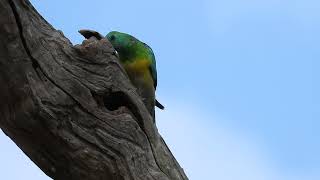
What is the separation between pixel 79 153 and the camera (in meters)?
3.93

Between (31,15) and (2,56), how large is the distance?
0.44 m

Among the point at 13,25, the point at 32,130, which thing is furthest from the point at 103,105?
the point at 13,25

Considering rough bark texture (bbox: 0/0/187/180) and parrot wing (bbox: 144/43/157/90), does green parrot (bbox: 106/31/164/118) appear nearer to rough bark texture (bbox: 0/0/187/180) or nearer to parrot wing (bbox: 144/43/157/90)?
parrot wing (bbox: 144/43/157/90)

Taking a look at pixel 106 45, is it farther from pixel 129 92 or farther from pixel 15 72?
pixel 15 72

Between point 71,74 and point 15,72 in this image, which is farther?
point 71,74

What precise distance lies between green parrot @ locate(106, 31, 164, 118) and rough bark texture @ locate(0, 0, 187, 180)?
1216mm

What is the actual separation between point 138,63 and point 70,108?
74.2 inches

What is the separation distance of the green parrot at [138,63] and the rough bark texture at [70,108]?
122cm

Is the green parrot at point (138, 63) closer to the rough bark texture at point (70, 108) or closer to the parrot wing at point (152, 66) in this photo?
the parrot wing at point (152, 66)

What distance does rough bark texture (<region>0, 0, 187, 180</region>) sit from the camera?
373cm

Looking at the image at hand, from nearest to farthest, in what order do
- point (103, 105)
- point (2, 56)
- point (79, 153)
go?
point (2, 56) → point (79, 153) → point (103, 105)

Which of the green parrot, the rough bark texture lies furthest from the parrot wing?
the rough bark texture

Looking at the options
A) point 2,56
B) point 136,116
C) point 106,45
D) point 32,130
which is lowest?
point 32,130

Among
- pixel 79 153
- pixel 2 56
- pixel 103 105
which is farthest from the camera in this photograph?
pixel 103 105
